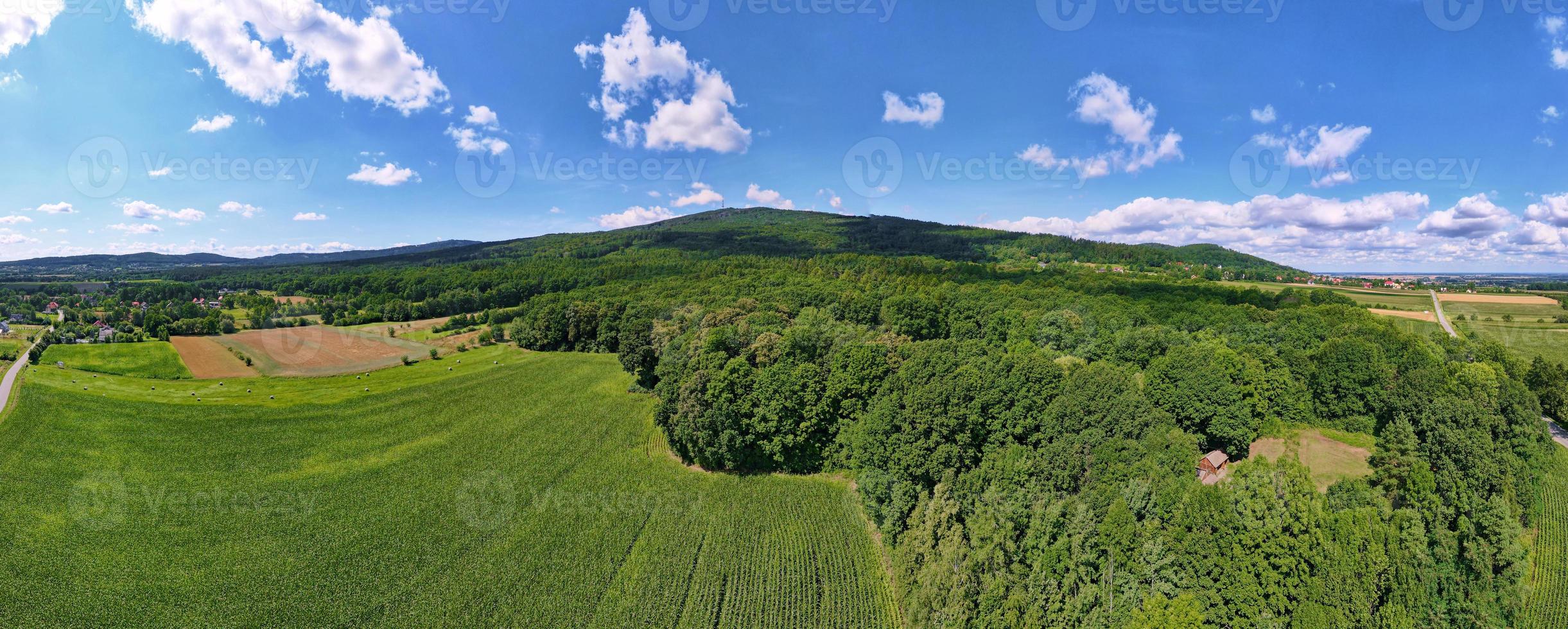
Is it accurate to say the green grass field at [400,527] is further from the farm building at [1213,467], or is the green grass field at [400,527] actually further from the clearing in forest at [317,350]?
the farm building at [1213,467]

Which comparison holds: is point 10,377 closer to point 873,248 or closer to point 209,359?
point 209,359

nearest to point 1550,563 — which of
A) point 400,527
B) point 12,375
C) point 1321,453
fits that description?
point 1321,453

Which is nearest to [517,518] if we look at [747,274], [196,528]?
[196,528]

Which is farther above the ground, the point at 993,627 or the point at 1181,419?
the point at 1181,419

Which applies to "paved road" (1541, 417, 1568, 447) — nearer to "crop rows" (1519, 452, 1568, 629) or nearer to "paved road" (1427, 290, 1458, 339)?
"crop rows" (1519, 452, 1568, 629)

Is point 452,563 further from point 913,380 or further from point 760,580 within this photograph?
point 913,380

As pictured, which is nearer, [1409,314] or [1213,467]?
[1213,467]
